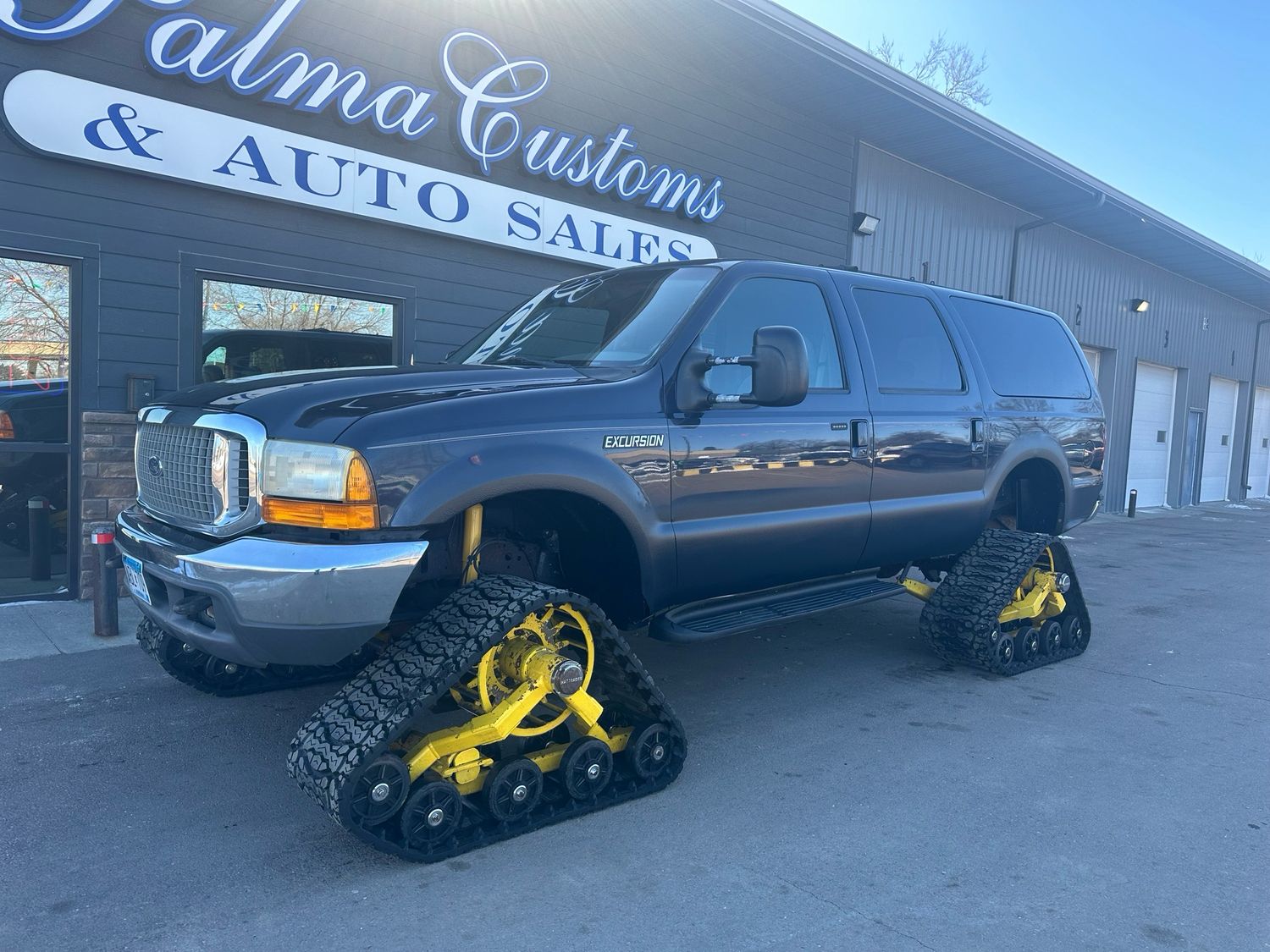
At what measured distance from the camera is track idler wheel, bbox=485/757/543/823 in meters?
3.12

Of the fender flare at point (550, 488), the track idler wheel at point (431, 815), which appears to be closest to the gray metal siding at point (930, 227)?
the fender flare at point (550, 488)

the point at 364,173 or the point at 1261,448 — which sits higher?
the point at 364,173

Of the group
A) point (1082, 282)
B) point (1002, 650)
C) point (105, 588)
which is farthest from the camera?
point (1082, 282)

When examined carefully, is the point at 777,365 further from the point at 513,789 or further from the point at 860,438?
the point at 513,789

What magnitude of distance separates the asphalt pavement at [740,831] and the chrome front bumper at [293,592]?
2.32 feet

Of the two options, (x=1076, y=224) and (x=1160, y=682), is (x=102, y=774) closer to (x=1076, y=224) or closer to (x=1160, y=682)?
(x=1160, y=682)

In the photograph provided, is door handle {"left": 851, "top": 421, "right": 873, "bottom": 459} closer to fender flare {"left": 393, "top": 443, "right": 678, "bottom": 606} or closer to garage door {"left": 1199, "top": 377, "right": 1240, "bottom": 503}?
fender flare {"left": 393, "top": 443, "right": 678, "bottom": 606}

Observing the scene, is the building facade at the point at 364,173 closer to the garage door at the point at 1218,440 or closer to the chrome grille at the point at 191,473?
the chrome grille at the point at 191,473

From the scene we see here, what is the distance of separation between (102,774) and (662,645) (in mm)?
3144

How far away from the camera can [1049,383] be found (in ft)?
19.6

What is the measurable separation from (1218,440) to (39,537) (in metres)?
23.1

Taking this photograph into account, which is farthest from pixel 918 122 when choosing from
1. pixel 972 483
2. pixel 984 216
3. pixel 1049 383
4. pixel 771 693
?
pixel 771 693

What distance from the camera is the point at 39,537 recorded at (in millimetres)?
6352

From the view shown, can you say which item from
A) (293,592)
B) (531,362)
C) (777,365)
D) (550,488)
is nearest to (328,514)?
(293,592)
